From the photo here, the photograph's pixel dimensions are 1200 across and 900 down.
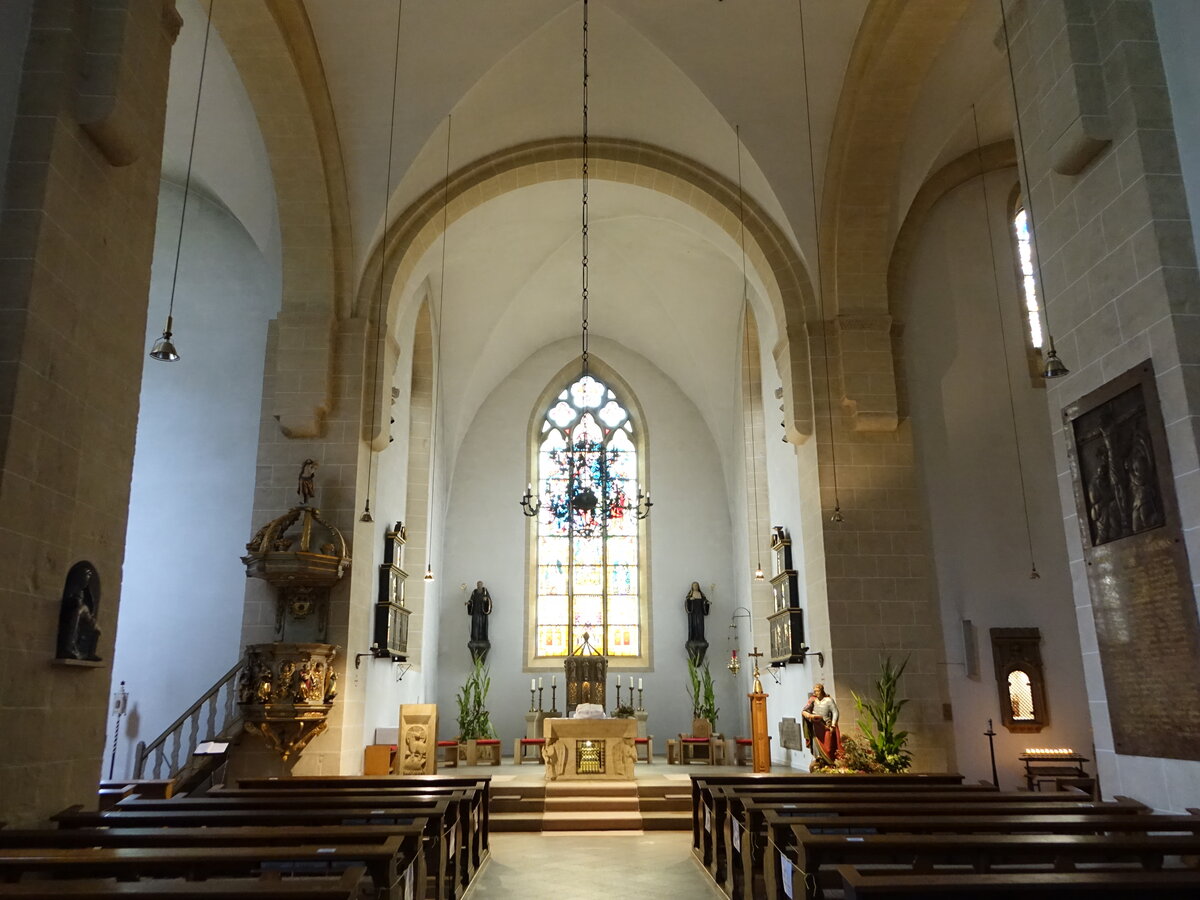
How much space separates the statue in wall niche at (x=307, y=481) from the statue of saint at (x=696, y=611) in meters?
8.79

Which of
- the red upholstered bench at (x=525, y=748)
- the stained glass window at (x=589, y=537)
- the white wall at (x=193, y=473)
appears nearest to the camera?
the white wall at (x=193, y=473)

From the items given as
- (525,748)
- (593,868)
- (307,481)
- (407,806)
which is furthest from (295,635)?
(525,748)

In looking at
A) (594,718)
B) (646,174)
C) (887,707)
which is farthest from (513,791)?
(646,174)

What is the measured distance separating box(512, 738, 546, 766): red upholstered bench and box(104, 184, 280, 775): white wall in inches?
199

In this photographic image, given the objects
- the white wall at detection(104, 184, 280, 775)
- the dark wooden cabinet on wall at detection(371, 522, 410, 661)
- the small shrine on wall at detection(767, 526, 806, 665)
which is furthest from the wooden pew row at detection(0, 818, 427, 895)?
the small shrine on wall at detection(767, 526, 806, 665)

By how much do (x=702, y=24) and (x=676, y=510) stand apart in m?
10.0

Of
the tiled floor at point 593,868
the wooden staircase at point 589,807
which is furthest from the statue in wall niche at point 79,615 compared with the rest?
the wooden staircase at point 589,807

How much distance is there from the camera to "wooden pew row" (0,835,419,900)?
339cm

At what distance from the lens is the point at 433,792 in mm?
6875

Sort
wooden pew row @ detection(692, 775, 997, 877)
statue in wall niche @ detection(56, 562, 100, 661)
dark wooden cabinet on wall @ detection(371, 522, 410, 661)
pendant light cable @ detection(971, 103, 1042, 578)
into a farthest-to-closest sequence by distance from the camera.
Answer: dark wooden cabinet on wall @ detection(371, 522, 410, 661) → pendant light cable @ detection(971, 103, 1042, 578) → wooden pew row @ detection(692, 775, 997, 877) → statue in wall niche @ detection(56, 562, 100, 661)

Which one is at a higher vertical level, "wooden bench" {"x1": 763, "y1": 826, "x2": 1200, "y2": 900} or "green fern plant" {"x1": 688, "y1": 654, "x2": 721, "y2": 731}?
"green fern plant" {"x1": 688, "y1": 654, "x2": 721, "y2": 731}

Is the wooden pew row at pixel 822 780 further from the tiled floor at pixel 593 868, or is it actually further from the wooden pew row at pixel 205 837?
the wooden pew row at pixel 205 837

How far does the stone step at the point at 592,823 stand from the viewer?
31.4 feet

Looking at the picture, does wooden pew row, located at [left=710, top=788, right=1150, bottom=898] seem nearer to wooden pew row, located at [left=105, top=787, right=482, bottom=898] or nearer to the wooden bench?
the wooden bench
